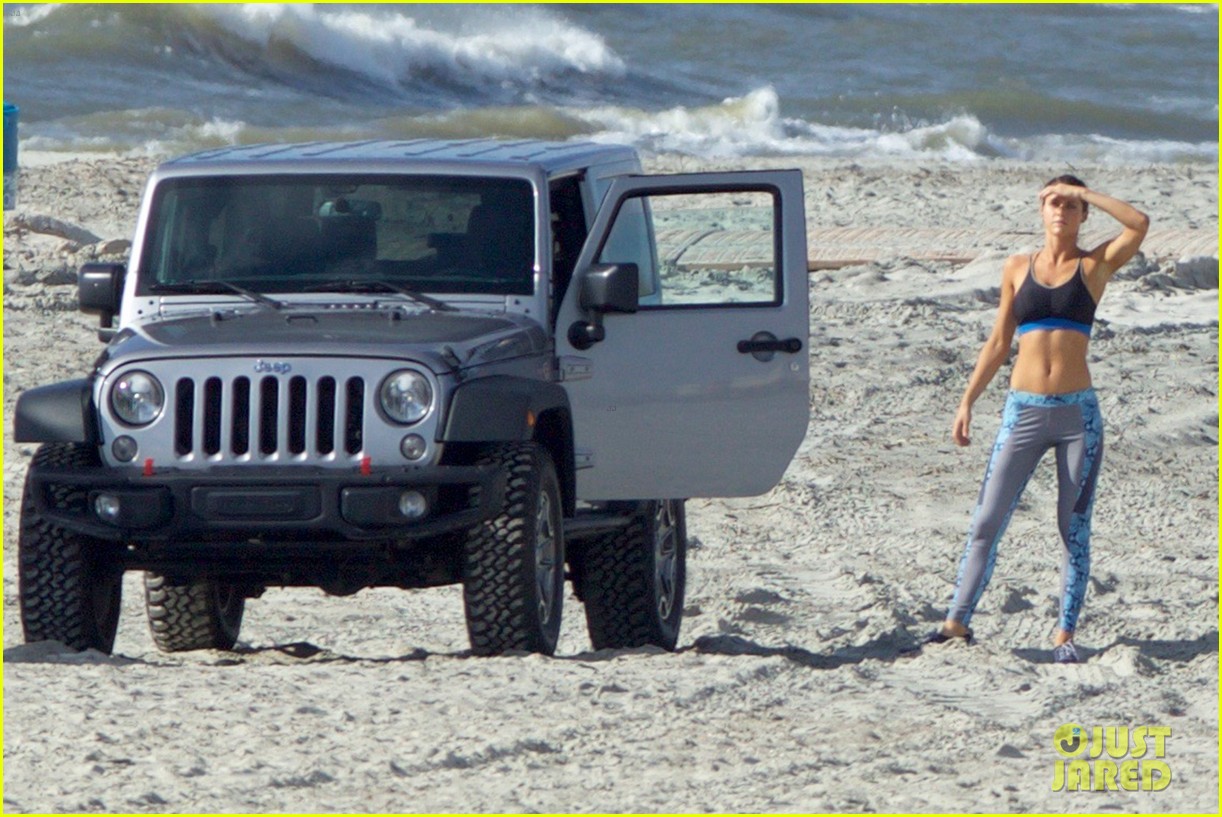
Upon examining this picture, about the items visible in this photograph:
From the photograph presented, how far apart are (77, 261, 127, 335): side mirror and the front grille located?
3.27ft

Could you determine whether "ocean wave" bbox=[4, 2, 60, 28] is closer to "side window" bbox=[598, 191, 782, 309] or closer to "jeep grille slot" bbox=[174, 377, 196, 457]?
"side window" bbox=[598, 191, 782, 309]

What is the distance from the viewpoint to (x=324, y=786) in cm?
498

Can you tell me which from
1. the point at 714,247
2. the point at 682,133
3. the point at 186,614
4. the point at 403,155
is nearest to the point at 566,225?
the point at 403,155

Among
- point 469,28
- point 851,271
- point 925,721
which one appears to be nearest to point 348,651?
point 925,721

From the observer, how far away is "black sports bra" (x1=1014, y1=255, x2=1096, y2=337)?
264 inches

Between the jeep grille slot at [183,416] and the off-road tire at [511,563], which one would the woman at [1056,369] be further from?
the jeep grille slot at [183,416]

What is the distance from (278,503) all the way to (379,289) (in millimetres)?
1066

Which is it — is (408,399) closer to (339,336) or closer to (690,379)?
(339,336)

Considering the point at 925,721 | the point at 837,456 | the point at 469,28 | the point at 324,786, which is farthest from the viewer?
the point at 469,28

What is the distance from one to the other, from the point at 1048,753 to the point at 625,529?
7.57 ft

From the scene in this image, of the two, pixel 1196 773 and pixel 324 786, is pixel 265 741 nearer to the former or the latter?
pixel 324 786

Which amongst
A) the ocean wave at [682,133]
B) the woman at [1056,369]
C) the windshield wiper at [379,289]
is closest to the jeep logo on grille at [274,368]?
the windshield wiper at [379,289]

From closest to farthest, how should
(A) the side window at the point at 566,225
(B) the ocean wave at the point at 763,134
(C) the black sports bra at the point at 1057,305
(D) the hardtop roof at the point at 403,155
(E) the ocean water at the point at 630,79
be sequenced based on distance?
1. (C) the black sports bra at the point at 1057,305
2. (D) the hardtop roof at the point at 403,155
3. (A) the side window at the point at 566,225
4. (B) the ocean wave at the point at 763,134
5. (E) the ocean water at the point at 630,79

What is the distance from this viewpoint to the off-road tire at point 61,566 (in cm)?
631
